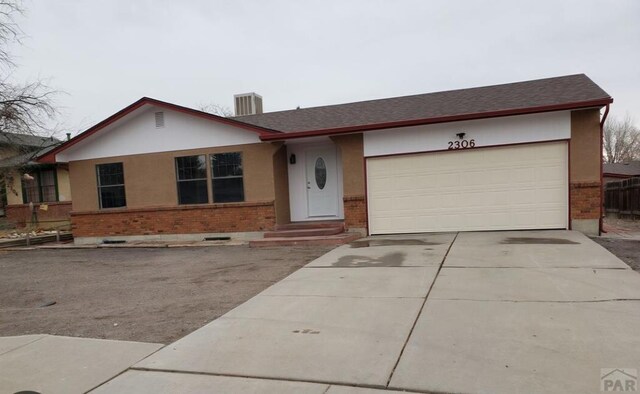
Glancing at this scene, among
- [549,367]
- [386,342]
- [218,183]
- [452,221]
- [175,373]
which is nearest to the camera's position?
[549,367]

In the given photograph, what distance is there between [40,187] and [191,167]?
38.1 ft

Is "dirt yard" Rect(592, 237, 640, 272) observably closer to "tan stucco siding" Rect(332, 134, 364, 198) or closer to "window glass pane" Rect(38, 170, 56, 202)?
"tan stucco siding" Rect(332, 134, 364, 198)

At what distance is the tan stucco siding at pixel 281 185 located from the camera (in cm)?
1273

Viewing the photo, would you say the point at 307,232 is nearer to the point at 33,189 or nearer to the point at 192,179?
the point at 192,179

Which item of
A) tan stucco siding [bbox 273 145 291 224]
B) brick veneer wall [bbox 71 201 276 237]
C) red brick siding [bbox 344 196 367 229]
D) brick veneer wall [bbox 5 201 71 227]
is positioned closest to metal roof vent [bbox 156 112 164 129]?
brick veneer wall [bbox 71 201 276 237]

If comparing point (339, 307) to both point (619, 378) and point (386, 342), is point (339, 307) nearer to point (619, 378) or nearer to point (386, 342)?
point (386, 342)

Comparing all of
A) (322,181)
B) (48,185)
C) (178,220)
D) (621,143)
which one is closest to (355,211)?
(322,181)

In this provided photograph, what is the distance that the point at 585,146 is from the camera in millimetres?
10438

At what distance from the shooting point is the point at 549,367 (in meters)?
3.55

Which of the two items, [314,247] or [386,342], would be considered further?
[314,247]

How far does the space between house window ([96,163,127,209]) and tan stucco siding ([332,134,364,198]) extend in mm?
7248

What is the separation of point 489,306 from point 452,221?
659cm

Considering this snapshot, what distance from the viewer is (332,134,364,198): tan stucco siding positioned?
12.1 m

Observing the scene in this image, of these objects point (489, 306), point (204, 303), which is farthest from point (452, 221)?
point (204, 303)
